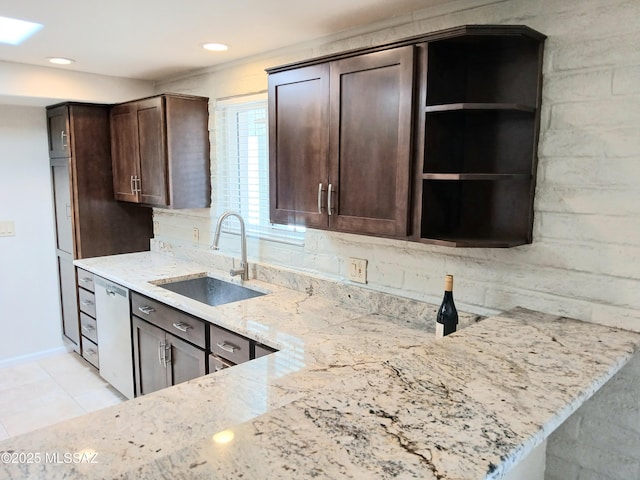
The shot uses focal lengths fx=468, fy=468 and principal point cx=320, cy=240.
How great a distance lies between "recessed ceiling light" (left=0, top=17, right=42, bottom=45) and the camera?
2.30 metres

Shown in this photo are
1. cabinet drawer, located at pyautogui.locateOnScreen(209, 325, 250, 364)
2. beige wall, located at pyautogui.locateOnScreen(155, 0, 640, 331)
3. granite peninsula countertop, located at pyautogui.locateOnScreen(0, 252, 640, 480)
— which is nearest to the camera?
granite peninsula countertop, located at pyautogui.locateOnScreen(0, 252, 640, 480)

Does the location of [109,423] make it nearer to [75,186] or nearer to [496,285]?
[496,285]

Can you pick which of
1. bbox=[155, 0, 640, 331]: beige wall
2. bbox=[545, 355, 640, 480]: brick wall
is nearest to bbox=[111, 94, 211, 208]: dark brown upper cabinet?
bbox=[155, 0, 640, 331]: beige wall

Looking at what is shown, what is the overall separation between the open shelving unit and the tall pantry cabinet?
9.31 feet

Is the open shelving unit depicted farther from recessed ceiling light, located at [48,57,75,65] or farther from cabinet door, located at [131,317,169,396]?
recessed ceiling light, located at [48,57,75,65]

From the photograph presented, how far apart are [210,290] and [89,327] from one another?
1.16 m

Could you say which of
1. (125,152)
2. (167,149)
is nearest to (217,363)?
(167,149)

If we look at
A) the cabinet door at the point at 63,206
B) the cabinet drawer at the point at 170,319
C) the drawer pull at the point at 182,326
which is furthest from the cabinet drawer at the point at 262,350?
the cabinet door at the point at 63,206

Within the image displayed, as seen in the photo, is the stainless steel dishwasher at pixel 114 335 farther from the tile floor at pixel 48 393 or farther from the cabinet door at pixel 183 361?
the cabinet door at pixel 183 361

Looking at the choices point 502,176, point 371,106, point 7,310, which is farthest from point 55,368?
point 502,176

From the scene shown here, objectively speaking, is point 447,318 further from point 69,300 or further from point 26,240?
point 26,240

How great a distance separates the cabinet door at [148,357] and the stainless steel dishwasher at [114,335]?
91 mm

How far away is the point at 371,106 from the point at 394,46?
23cm

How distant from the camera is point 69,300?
3.91m
